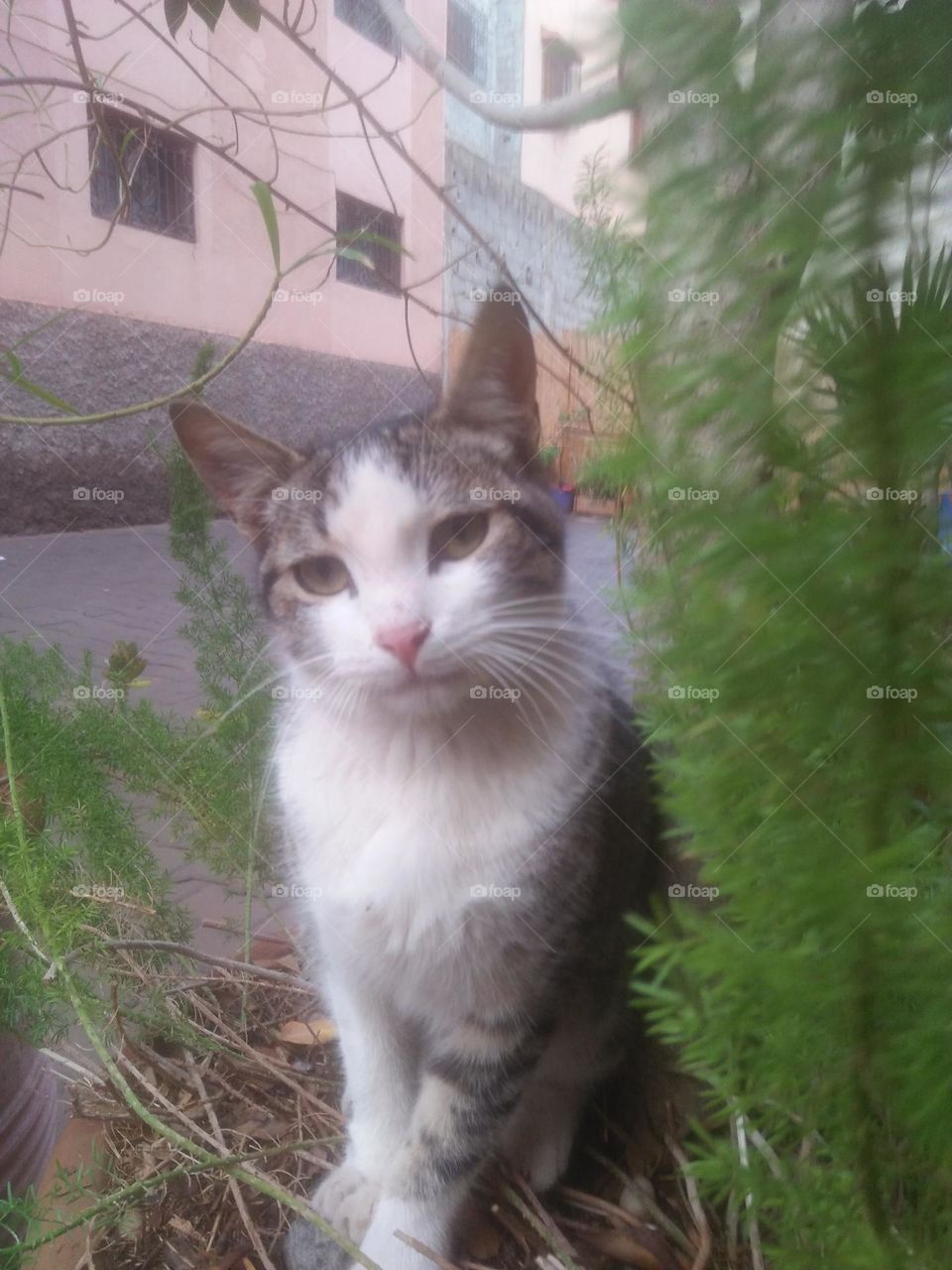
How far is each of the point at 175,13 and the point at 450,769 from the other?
524 mm

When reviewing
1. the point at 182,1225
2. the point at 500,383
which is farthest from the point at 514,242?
the point at 182,1225

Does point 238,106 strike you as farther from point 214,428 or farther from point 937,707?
point 937,707

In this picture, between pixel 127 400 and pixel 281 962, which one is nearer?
pixel 127 400

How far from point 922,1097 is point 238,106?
0.65 metres

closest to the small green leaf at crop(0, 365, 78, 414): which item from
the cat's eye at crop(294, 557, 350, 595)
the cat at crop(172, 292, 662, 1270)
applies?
the cat at crop(172, 292, 662, 1270)

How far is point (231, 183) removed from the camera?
53cm

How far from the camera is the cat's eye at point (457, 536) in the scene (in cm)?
51

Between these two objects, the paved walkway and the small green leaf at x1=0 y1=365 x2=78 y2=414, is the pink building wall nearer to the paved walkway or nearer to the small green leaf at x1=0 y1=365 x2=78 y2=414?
the small green leaf at x1=0 y1=365 x2=78 y2=414

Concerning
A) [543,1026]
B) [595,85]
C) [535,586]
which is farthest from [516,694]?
[595,85]

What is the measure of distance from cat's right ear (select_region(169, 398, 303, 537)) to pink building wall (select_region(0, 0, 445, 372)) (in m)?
0.06

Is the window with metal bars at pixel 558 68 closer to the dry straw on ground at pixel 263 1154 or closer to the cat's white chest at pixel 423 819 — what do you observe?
the cat's white chest at pixel 423 819

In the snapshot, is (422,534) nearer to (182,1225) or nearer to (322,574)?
(322,574)

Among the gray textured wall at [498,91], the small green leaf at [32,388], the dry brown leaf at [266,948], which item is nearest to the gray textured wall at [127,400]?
the small green leaf at [32,388]

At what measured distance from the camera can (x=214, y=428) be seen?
0.54 m
